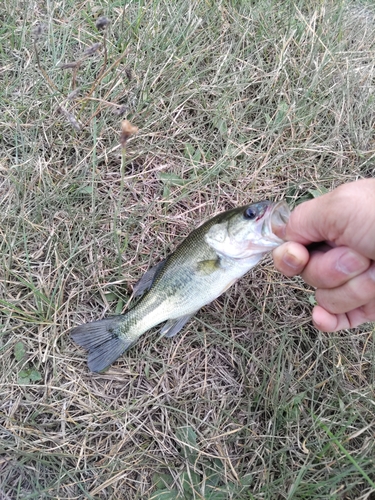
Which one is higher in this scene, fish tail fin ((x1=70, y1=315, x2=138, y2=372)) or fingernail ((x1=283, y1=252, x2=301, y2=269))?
fingernail ((x1=283, y1=252, x2=301, y2=269))

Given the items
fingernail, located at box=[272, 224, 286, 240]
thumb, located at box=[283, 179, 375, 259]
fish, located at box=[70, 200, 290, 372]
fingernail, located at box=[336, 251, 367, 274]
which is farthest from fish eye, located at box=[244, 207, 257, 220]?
fingernail, located at box=[336, 251, 367, 274]

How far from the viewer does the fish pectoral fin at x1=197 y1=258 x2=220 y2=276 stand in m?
2.62

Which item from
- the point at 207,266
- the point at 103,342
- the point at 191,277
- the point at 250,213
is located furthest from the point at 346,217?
the point at 103,342

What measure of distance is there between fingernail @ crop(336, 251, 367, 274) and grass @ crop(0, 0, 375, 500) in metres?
0.89

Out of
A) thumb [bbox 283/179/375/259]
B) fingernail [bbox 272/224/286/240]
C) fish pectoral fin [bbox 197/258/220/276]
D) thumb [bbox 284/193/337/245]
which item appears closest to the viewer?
thumb [bbox 283/179/375/259]

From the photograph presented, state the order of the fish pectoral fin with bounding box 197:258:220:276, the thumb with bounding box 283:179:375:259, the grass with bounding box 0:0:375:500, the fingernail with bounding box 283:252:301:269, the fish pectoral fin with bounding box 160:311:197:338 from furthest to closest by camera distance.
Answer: the fish pectoral fin with bounding box 160:311:197:338
the grass with bounding box 0:0:375:500
the fish pectoral fin with bounding box 197:258:220:276
the fingernail with bounding box 283:252:301:269
the thumb with bounding box 283:179:375:259

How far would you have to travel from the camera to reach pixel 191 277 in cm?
267

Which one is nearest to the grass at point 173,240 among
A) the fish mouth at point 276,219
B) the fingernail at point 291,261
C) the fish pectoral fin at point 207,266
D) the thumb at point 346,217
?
the fish pectoral fin at point 207,266

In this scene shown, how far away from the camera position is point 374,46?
398 centimetres

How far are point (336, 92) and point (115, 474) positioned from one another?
3.31 meters

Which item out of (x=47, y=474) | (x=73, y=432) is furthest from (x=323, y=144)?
(x=47, y=474)

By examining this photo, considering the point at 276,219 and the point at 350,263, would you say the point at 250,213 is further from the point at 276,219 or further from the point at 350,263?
the point at 350,263

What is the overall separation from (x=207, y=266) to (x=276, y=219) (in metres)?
0.51

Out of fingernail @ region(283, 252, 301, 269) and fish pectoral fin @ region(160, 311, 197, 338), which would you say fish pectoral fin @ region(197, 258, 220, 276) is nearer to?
fish pectoral fin @ region(160, 311, 197, 338)
